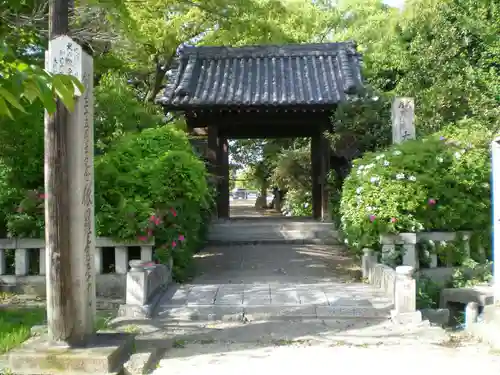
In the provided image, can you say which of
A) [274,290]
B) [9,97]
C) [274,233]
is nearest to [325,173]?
[274,233]

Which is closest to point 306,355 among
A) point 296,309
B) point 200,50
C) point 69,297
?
point 296,309

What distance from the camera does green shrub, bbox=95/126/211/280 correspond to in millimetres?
7559

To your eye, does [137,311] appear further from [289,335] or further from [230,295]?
[289,335]

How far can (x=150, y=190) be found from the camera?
7.82 meters

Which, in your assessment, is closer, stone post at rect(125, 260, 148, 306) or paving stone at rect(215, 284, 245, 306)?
stone post at rect(125, 260, 148, 306)

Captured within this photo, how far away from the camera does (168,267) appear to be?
26.8ft

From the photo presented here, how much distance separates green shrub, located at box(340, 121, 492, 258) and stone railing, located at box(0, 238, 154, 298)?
3549mm

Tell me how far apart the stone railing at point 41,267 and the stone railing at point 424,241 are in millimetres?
3788

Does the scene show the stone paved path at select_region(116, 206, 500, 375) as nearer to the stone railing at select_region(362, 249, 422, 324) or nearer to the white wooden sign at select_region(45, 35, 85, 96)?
the stone railing at select_region(362, 249, 422, 324)

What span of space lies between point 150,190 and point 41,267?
2.06 meters

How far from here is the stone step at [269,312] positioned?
6410mm

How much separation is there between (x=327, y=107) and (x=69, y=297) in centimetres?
841

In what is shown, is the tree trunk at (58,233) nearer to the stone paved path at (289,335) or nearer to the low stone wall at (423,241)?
the stone paved path at (289,335)

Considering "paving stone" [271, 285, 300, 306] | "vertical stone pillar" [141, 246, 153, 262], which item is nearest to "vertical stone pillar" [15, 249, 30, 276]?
"vertical stone pillar" [141, 246, 153, 262]
